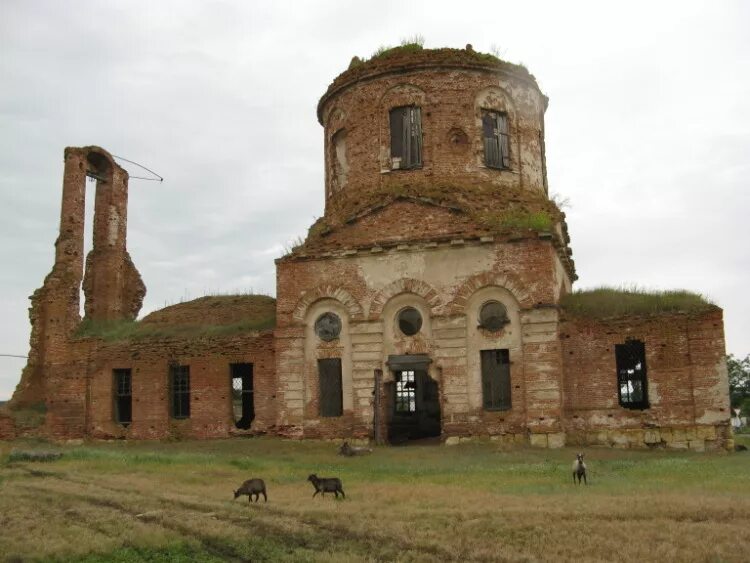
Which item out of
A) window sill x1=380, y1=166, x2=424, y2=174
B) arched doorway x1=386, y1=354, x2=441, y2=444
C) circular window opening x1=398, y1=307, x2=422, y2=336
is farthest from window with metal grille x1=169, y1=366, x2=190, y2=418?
window sill x1=380, y1=166, x2=424, y2=174

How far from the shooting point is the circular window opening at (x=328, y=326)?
72.1 feet

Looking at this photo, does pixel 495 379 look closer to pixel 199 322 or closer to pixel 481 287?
pixel 481 287

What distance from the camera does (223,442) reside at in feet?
72.1

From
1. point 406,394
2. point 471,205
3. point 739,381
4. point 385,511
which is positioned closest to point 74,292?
point 406,394

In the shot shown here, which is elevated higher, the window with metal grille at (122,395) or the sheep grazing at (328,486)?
the window with metal grille at (122,395)

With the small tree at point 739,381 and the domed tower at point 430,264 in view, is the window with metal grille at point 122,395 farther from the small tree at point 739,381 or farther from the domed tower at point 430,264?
the small tree at point 739,381

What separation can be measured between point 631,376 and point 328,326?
7.91 m

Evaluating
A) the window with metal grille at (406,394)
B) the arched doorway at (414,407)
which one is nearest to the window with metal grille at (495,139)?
the arched doorway at (414,407)

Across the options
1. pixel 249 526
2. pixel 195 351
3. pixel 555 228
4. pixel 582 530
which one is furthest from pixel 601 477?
pixel 195 351

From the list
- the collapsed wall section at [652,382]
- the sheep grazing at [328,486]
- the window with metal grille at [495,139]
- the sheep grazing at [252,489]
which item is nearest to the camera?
the sheep grazing at [252,489]

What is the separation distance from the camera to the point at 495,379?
811 inches

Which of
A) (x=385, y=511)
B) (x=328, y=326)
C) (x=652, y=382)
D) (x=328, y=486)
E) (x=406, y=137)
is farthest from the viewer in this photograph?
(x=406, y=137)

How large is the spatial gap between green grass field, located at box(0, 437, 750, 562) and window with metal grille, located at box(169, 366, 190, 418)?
6.00 m

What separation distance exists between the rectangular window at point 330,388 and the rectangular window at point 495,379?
3816mm
